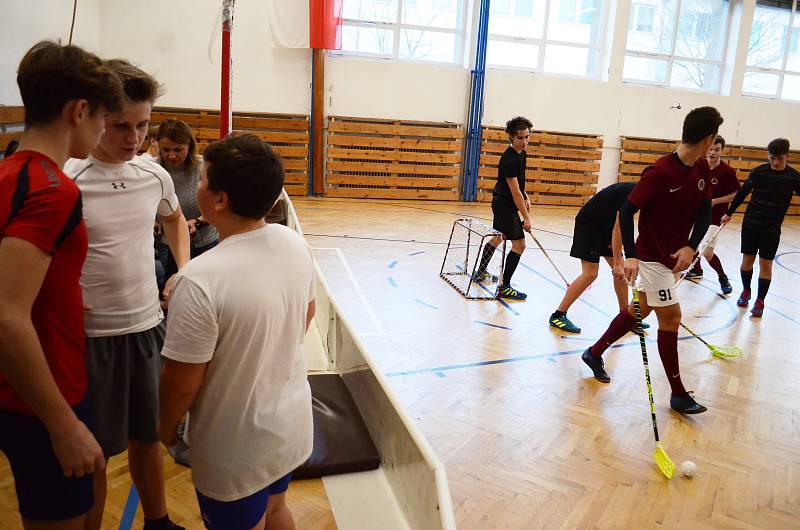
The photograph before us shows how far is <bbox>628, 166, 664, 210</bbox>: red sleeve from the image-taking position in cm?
343

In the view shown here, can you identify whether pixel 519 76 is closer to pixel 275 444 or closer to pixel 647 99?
pixel 647 99

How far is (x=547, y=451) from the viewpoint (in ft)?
10.4

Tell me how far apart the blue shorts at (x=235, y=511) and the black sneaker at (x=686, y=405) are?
3035 mm

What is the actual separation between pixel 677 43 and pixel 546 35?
122 inches

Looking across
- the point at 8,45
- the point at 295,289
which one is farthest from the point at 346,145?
the point at 295,289

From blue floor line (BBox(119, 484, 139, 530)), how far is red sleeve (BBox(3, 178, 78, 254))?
1.57 metres

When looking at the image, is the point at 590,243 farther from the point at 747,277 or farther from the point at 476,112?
the point at 476,112

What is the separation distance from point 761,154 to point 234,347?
A: 15.4 metres

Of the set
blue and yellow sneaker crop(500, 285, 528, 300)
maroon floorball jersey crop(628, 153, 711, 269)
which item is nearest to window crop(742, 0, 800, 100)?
blue and yellow sneaker crop(500, 285, 528, 300)

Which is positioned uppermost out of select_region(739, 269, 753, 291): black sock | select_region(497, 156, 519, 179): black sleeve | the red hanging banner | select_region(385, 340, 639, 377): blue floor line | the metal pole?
the red hanging banner

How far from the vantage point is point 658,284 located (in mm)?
3564

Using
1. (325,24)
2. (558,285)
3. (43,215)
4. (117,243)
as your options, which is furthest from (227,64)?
(325,24)

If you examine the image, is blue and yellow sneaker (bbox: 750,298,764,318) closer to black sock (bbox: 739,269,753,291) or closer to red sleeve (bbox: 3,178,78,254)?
black sock (bbox: 739,269,753,291)

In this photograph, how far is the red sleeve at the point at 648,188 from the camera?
3428mm
